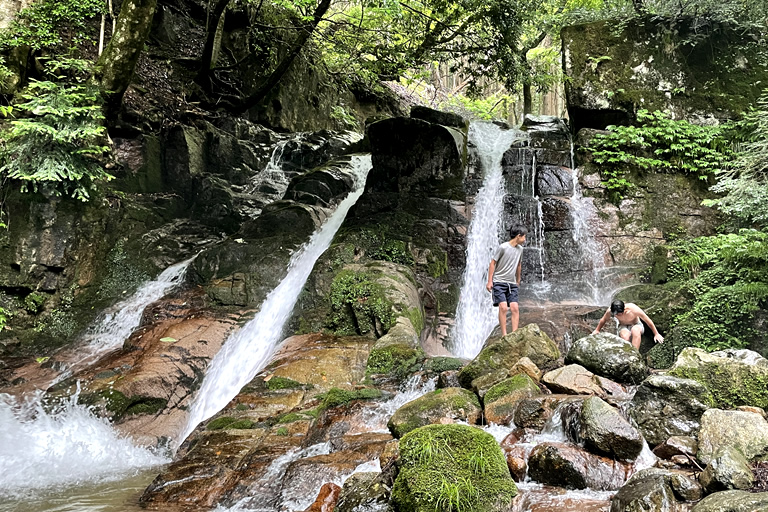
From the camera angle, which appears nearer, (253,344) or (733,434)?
(733,434)

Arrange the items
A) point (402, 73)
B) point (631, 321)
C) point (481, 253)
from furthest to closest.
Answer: point (402, 73) → point (481, 253) → point (631, 321)

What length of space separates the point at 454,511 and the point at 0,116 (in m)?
10.4

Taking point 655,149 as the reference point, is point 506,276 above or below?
below

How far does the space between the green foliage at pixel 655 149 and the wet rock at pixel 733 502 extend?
9.07 metres

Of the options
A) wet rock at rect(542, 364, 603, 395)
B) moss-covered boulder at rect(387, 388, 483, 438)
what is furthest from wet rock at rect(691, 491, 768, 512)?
moss-covered boulder at rect(387, 388, 483, 438)

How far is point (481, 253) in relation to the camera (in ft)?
33.8

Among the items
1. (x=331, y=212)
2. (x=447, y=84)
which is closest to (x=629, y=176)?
(x=331, y=212)

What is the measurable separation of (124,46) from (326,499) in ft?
29.2

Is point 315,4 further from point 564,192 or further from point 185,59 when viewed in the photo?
point 564,192

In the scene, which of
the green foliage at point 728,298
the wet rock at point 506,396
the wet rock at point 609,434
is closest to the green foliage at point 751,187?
the green foliage at point 728,298

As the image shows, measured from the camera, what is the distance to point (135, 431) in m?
6.40

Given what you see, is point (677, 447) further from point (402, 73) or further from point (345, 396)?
point (402, 73)

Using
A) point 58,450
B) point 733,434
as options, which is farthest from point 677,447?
point 58,450

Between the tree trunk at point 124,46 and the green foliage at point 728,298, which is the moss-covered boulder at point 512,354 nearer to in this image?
the green foliage at point 728,298
